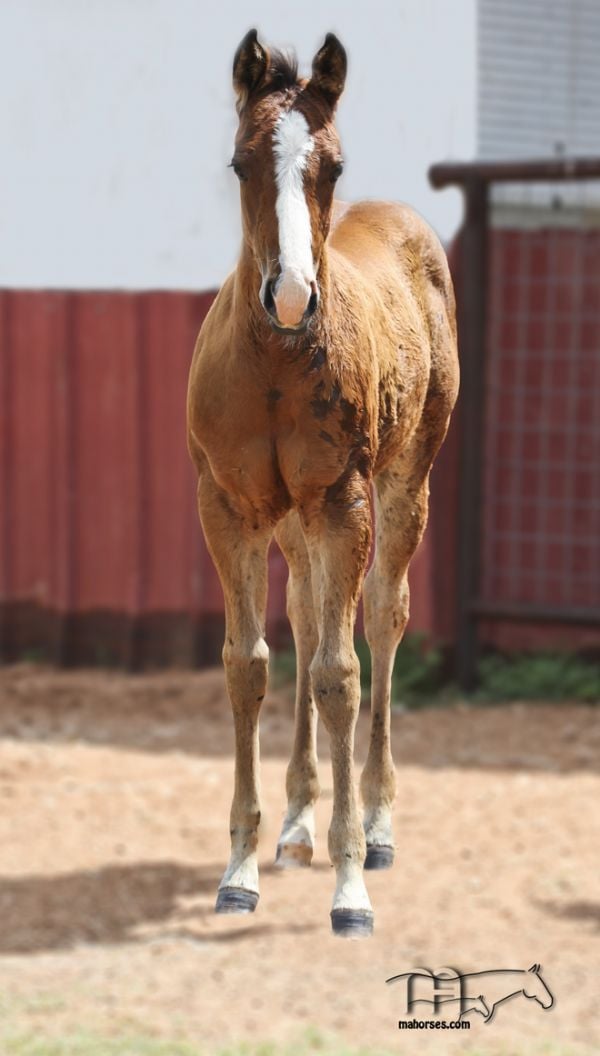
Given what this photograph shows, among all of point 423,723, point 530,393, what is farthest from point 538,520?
point 423,723

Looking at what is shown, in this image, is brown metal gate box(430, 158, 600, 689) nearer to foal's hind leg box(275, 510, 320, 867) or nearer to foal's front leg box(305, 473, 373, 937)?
foal's hind leg box(275, 510, 320, 867)

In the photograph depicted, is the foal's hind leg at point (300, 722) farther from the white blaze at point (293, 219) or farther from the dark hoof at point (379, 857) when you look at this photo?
the white blaze at point (293, 219)

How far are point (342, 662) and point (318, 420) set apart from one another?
0.56 m

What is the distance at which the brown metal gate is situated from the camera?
16484 millimetres

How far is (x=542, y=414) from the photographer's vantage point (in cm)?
1741

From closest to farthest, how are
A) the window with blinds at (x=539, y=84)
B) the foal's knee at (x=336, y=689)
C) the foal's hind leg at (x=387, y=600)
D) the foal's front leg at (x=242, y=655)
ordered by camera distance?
the foal's front leg at (x=242, y=655), the foal's knee at (x=336, y=689), the foal's hind leg at (x=387, y=600), the window with blinds at (x=539, y=84)

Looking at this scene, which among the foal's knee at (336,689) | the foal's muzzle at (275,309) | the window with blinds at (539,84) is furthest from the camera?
the window with blinds at (539,84)

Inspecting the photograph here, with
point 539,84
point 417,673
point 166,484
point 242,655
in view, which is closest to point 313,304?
point 242,655

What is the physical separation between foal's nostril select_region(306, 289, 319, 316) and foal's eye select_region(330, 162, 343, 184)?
0.92ft

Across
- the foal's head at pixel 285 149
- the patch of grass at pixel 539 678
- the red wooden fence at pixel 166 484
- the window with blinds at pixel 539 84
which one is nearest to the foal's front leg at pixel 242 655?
the foal's head at pixel 285 149

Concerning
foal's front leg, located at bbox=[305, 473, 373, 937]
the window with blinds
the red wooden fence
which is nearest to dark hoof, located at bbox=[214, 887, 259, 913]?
foal's front leg, located at bbox=[305, 473, 373, 937]

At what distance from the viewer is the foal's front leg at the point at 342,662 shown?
2625 mm

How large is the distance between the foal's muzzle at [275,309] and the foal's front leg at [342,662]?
1.42 feet

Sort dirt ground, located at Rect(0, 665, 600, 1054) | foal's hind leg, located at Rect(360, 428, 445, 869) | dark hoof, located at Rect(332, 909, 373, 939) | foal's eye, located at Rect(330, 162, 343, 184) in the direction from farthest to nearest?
dirt ground, located at Rect(0, 665, 600, 1054) → foal's hind leg, located at Rect(360, 428, 445, 869) → dark hoof, located at Rect(332, 909, 373, 939) → foal's eye, located at Rect(330, 162, 343, 184)
